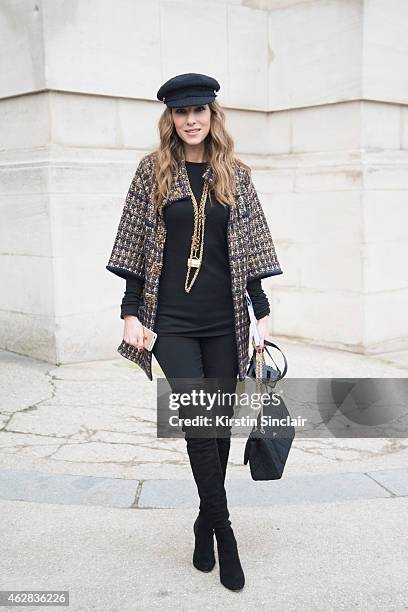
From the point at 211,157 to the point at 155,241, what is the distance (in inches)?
15.6

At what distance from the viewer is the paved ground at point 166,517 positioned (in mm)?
2986

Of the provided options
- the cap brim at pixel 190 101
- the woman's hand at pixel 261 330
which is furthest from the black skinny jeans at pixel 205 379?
the cap brim at pixel 190 101

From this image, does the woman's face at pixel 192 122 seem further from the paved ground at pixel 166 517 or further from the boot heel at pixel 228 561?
the paved ground at pixel 166 517

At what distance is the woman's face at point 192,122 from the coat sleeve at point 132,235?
23cm

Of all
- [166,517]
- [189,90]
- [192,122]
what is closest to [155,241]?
[192,122]

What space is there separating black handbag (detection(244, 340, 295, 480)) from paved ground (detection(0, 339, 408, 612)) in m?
0.39

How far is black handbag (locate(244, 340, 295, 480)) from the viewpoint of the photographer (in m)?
3.14

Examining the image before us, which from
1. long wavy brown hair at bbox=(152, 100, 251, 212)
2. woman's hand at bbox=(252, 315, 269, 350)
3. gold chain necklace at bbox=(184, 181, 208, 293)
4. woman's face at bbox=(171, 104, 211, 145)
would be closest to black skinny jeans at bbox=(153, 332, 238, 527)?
woman's hand at bbox=(252, 315, 269, 350)

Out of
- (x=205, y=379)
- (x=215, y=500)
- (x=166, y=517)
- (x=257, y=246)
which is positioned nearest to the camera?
(x=215, y=500)

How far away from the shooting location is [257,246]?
128 inches

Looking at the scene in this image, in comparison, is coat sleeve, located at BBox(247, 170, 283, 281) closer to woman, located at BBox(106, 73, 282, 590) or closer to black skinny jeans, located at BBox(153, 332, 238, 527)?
woman, located at BBox(106, 73, 282, 590)

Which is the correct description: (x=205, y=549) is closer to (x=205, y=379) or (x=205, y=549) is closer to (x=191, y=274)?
(x=205, y=379)

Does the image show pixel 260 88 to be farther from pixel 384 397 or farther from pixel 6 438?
pixel 6 438

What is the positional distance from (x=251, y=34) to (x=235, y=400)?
4.92 m
